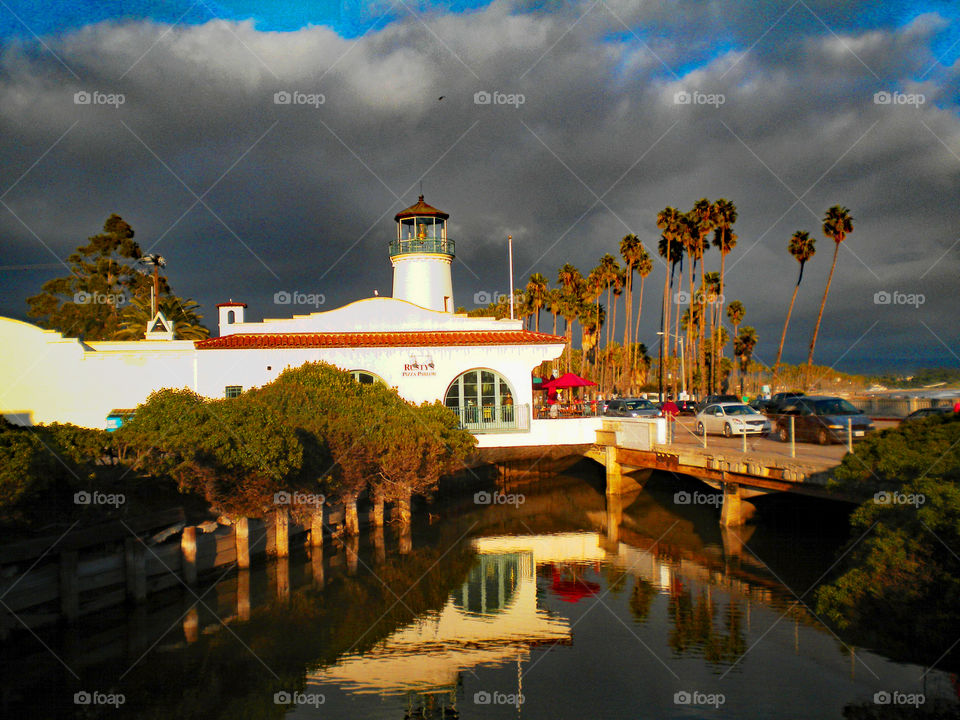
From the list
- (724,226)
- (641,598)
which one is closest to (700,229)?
(724,226)

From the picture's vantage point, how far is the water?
47.0 ft

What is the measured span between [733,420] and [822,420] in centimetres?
623

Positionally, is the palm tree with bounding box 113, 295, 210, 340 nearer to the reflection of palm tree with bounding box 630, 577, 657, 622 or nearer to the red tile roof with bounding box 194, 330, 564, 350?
the red tile roof with bounding box 194, 330, 564, 350

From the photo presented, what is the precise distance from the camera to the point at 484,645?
17922 mm

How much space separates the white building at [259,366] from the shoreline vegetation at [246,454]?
4.14m

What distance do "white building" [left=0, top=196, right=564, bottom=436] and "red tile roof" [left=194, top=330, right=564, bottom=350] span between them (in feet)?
0.14

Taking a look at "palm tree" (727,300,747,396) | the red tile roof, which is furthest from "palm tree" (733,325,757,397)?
the red tile roof

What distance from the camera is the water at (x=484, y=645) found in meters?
14.3

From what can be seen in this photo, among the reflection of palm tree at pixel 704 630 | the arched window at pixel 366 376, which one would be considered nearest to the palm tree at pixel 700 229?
the arched window at pixel 366 376

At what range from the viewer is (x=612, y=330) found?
81500 mm

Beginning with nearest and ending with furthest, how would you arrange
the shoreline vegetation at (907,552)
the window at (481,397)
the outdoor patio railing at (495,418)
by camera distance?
the shoreline vegetation at (907,552) → the outdoor patio railing at (495,418) → the window at (481,397)

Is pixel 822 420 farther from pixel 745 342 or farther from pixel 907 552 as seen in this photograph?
pixel 745 342

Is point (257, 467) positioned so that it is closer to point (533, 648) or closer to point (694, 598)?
point (533, 648)

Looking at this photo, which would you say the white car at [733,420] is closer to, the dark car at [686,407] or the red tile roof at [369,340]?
the red tile roof at [369,340]
